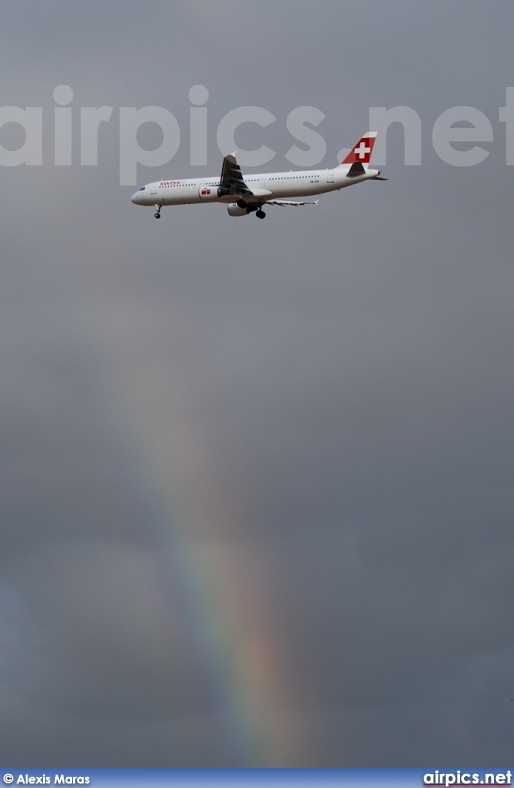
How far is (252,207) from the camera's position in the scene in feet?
472

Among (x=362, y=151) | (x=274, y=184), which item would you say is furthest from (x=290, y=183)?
(x=362, y=151)

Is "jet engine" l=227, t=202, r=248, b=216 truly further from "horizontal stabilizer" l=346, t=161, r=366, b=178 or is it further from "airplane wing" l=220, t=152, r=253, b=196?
"horizontal stabilizer" l=346, t=161, r=366, b=178

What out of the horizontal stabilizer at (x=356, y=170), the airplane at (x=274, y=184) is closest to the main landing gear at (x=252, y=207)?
the airplane at (x=274, y=184)

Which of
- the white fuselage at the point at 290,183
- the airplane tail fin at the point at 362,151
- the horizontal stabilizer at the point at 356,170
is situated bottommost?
the horizontal stabilizer at the point at 356,170

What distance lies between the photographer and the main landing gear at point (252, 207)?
142750 mm

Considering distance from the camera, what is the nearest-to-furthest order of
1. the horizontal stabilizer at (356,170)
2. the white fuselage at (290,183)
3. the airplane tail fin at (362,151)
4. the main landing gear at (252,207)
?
the horizontal stabilizer at (356,170)
the white fuselage at (290,183)
the main landing gear at (252,207)
the airplane tail fin at (362,151)

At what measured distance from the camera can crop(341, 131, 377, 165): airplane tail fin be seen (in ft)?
492

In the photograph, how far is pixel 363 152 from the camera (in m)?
150

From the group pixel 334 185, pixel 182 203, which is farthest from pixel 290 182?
pixel 182 203

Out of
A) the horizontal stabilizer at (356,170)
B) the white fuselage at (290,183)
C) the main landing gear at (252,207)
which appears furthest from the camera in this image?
the main landing gear at (252,207)

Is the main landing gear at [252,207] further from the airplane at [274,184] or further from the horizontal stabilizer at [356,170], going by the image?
the horizontal stabilizer at [356,170]

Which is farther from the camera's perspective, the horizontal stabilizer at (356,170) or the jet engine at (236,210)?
the jet engine at (236,210)

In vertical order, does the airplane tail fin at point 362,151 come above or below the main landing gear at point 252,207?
above

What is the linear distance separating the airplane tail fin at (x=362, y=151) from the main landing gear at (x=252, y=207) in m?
13.2
